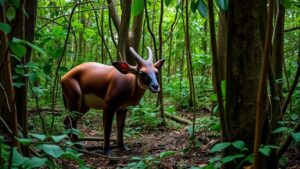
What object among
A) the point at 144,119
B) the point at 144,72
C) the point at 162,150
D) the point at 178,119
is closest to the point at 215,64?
the point at 144,72

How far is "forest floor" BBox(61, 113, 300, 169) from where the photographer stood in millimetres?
3826

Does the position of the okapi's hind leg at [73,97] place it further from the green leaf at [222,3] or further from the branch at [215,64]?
the green leaf at [222,3]

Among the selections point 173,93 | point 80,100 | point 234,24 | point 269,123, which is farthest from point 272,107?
point 173,93

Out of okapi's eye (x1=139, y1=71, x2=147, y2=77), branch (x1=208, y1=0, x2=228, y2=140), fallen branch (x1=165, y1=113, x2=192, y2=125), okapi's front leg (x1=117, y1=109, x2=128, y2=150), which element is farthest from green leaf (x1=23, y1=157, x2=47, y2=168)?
fallen branch (x1=165, y1=113, x2=192, y2=125)

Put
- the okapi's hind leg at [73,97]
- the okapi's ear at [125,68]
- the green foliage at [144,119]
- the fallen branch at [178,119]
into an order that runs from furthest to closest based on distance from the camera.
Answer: the fallen branch at [178,119] < the green foliage at [144,119] < the okapi's hind leg at [73,97] < the okapi's ear at [125,68]

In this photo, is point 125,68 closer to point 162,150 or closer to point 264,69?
point 162,150

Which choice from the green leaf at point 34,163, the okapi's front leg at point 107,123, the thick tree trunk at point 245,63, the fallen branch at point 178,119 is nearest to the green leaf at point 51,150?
the green leaf at point 34,163

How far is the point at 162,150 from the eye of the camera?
531 cm

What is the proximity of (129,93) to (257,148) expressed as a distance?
3903mm

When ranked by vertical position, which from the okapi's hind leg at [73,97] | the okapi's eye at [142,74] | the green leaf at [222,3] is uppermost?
the green leaf at [222,3]

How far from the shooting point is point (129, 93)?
5746mm

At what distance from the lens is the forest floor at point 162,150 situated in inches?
151

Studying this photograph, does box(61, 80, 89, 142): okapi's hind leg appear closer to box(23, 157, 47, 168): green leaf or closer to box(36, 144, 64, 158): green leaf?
box(36, 144, 64, 158): green leaf

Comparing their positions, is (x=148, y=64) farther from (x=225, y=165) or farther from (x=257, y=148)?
(x=257, y=148)
